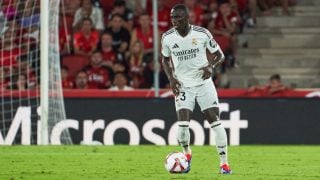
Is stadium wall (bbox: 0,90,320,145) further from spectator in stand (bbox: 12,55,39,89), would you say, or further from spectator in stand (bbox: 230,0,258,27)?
spectator in stand (bbox: 230,0,258,27)

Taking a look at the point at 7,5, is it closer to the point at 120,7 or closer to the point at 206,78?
the point at 120,7

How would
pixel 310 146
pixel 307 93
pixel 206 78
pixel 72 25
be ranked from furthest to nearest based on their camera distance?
pixel 72 25 → pixel 307 93 → pixel 310 146 → pixel 206 78

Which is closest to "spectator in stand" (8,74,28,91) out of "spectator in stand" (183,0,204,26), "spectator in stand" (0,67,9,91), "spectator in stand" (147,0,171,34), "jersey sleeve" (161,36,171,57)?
"spectator in stand" (0,67,9,91)

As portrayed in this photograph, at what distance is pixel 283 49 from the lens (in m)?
24.2

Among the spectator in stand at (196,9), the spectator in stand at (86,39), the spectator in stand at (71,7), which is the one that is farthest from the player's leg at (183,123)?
the spectator in stand at (71,7)

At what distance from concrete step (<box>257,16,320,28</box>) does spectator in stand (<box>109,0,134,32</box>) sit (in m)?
3.16

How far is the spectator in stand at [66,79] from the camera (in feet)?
72.8

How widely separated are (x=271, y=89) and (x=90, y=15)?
Answer: 4.88 meters

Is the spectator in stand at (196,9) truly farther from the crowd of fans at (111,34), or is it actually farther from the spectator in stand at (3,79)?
the spectator in stand at (3,79)

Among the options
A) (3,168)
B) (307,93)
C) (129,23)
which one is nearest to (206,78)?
(3,168)

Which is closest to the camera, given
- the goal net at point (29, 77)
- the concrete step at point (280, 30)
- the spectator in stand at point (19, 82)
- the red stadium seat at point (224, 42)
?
the goal net at point (29, 77)

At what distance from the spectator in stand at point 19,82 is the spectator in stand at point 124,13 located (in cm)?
323

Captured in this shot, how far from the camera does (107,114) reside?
20.1m

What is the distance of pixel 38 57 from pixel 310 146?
5917 millimetres
